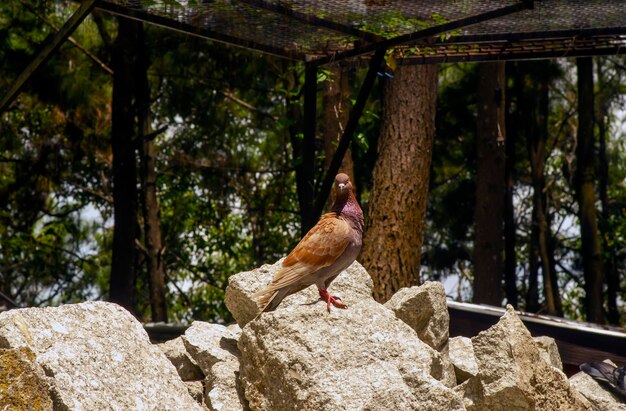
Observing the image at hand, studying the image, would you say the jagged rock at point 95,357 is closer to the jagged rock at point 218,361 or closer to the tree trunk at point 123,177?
the jagged rock at point 218,361

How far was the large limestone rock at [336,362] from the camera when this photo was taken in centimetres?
409

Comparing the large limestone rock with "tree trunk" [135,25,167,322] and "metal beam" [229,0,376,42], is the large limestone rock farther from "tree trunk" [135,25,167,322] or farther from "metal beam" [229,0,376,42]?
"tree trunk" [135,25,167,322]

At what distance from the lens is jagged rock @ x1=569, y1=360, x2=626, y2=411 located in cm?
551

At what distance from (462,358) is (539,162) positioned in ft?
35.8

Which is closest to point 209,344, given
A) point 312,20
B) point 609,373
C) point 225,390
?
point 225,390

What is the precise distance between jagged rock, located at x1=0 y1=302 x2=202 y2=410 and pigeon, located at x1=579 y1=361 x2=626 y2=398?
288 cm

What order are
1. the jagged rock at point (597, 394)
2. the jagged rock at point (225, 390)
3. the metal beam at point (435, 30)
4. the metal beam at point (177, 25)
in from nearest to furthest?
the jagged rock at point (225, 390)
the metal beam at point (435, 30)
the metal beam at point (177, 25)
the jagged rock at point (597, 394)

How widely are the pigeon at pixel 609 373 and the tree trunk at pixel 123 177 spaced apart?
5.17 m

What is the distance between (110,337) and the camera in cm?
399

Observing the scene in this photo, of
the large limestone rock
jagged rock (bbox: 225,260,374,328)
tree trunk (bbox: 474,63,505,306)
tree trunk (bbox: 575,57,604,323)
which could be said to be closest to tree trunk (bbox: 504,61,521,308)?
tree trunk (bbox: 575,57,604,323)

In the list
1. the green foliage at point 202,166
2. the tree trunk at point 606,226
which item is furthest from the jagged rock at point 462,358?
the tree trunk at point 606,226

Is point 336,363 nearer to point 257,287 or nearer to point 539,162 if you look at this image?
point 257,287

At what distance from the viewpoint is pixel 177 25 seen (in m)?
5.47

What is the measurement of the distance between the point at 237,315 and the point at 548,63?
10.9 m
